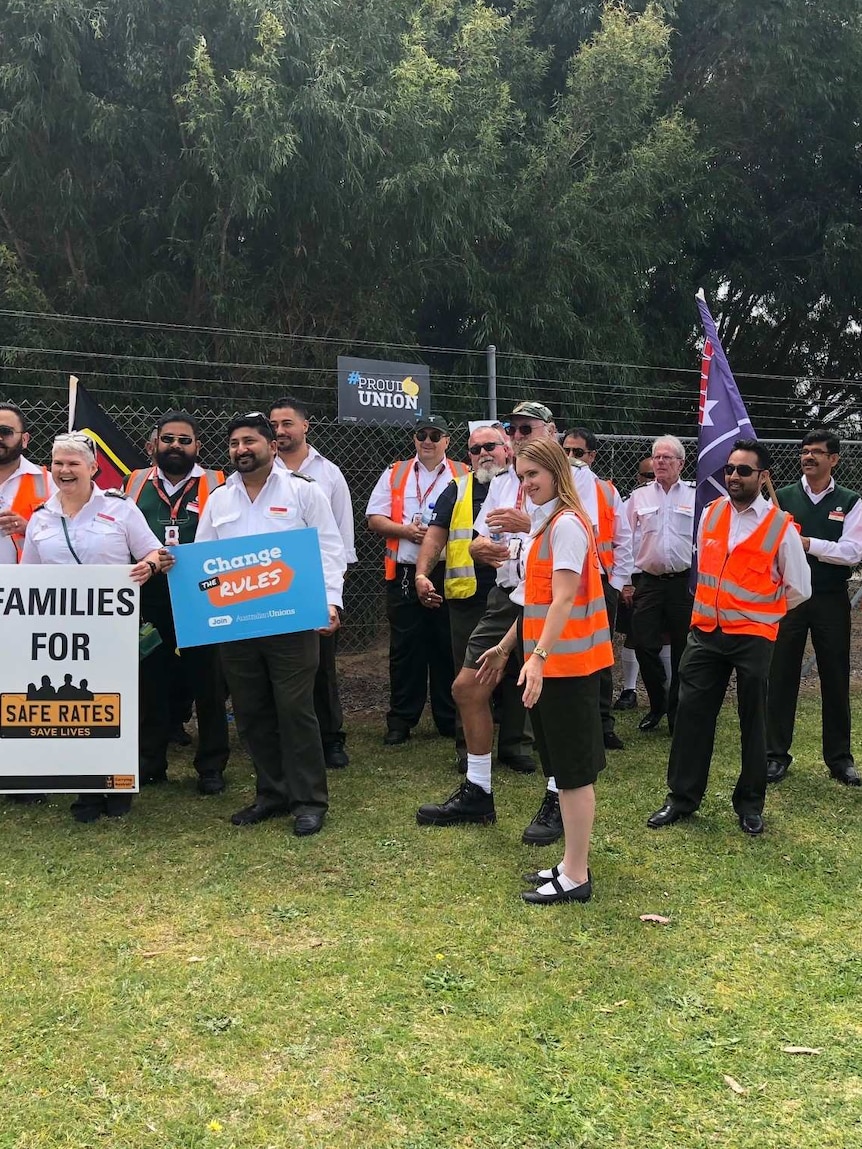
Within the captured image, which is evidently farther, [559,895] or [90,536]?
[90,536]

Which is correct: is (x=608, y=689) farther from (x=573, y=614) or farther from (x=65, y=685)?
(x=65, y=685)

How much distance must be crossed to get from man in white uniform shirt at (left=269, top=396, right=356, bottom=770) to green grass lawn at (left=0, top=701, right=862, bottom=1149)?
1027 millimetres

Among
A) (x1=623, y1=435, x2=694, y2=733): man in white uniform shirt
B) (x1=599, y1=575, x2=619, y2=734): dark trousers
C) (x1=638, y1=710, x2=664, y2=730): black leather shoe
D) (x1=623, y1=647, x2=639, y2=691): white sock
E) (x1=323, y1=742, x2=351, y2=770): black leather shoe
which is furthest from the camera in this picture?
(x1=623, y1=647, x2=639, y2=691): white sock

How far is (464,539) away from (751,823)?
2167 mm

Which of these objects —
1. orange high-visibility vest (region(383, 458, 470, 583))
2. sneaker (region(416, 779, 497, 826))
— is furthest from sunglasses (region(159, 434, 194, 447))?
sneaker (region(416, 779, 497, 826))

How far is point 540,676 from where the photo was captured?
3582 mm

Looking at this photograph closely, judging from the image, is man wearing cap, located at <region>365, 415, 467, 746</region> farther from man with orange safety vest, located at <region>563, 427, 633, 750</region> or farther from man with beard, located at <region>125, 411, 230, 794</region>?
man with beard, located at <region>125, 411, 230, 794</region>

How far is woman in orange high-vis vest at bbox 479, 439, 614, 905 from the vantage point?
12.1ft

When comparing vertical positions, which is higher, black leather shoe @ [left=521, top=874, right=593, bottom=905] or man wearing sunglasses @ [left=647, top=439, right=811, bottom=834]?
man wearing sunglasses @ [left=647, top=439, right=811, bottom=834]

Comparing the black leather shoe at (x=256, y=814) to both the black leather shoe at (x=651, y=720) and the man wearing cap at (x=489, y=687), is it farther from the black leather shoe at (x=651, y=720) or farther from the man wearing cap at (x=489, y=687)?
the black leather shoe at (x=651, y=720)

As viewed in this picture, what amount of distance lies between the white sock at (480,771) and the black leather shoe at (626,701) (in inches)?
122

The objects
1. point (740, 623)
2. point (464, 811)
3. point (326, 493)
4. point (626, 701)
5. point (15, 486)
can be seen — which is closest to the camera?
point (740, 623)

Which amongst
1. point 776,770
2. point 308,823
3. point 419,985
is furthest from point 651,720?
point 419,985

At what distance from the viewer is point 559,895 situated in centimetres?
379
